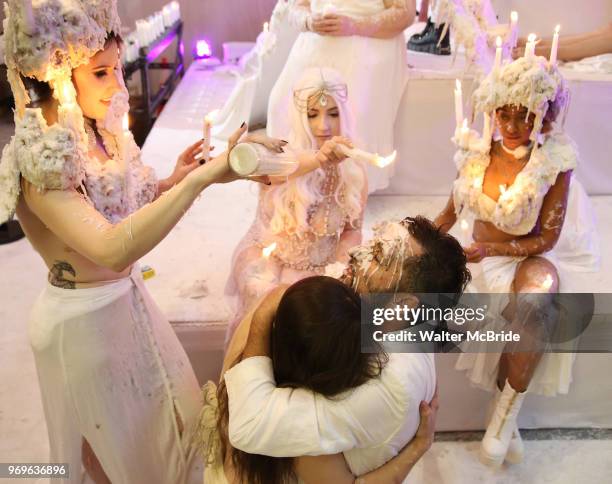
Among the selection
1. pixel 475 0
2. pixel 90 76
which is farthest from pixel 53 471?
pixel 475 0

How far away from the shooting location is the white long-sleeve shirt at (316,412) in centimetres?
122

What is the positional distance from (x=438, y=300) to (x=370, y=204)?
198cm

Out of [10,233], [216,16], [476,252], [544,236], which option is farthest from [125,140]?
[216,16]

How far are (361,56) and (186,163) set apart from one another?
4.94ft

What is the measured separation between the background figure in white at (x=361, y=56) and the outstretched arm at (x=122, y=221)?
4.85 ft

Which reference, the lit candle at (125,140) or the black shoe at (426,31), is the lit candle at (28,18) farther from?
the black shoe at (426,31)

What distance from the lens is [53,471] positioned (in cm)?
164

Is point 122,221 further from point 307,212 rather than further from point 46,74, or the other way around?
point 307,212

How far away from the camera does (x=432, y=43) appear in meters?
3.73

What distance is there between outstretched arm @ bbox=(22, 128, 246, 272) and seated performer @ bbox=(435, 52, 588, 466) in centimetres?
105

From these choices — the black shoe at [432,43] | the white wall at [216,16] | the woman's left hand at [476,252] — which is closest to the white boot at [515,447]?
the woman's left hand at [476,252]

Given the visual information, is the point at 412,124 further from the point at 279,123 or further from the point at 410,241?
the point at 410,241

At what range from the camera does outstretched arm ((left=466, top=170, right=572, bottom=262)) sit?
1966 millimetres

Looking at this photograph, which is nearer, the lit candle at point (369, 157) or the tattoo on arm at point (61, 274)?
the tattoo on arm at point (61, 274)
